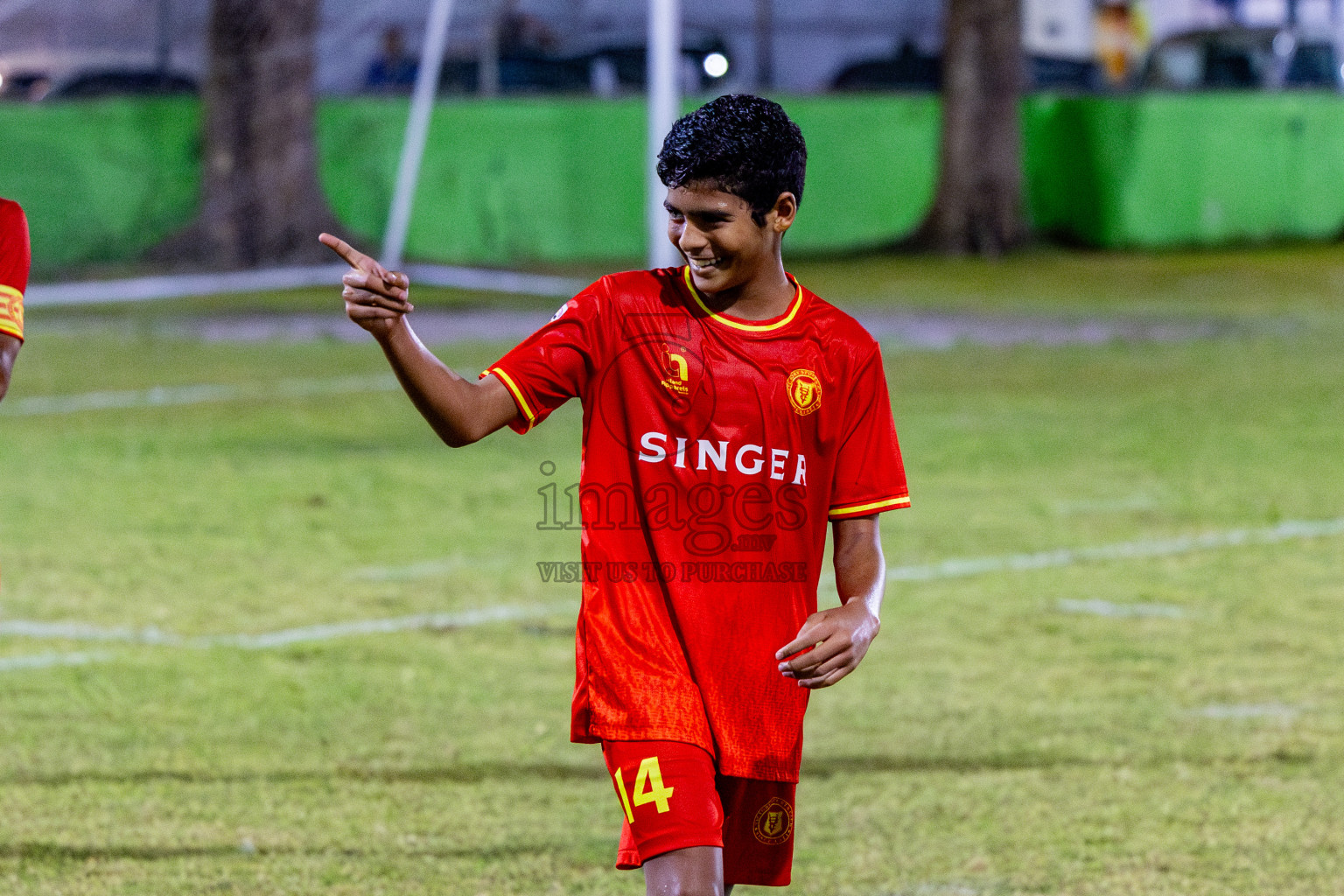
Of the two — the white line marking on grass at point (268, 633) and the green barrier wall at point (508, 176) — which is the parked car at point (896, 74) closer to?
the green barrier wall at point (508, 176)

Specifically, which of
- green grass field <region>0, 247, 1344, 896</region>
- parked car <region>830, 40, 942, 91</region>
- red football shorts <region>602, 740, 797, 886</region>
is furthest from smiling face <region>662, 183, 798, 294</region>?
parked car <region>830, 40, 942, 91</region>

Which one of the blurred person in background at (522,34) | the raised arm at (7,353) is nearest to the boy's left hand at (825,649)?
the raised arm at (7,353)

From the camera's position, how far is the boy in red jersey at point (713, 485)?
312cm

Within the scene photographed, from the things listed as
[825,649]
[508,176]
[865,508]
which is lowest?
[508,176]

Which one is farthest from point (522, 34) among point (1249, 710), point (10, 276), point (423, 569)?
point (10, 276)

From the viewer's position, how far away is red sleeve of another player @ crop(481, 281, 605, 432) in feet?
10.4

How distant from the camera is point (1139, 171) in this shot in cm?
2533

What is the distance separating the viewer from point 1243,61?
26594mm

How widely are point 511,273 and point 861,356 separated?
18.1m

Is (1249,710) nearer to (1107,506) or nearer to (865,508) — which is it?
(865,508)

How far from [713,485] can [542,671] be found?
3270mm

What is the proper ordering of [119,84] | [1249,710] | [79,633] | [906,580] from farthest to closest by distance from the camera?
1. [119,84]
2. [906,580]
3. [79,633]
4. [1249,710]

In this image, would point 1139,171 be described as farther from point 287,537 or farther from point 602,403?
point 602,403

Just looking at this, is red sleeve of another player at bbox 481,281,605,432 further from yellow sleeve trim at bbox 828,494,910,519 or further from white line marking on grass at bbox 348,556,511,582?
white line marking on grass at bbox 348,556,511,582
